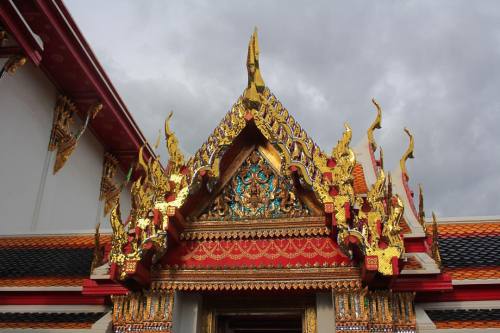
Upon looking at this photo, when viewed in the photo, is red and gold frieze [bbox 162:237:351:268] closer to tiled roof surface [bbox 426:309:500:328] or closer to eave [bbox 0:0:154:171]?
tiled roof surface [bbox 426:309:500:328]

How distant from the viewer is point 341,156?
17.1 feet

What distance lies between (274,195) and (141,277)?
171 cm

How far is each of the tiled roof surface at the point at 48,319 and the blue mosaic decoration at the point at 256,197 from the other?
5.84 feet

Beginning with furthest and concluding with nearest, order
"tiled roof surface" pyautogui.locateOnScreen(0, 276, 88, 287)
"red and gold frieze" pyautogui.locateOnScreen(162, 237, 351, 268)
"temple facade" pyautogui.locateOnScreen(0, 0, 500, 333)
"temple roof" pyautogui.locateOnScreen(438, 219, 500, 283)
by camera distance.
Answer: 1. "tiled roof surface" pyautogui.locateOnScreen(0, 276, 88, 287)
2. "temple roof" pyautogui.locateOnScreen(438, 219, 500, 283)
3. "red and gold frieze" pyautogui.locateOnScreen(162, 237, 351, 268)
4. "temple facade" pyautogui.locateOnScreen(0, 0, 500, 333)

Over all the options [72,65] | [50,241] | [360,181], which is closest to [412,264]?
[360,181]

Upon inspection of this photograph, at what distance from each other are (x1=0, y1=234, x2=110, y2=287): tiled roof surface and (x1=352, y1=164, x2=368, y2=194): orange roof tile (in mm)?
3663

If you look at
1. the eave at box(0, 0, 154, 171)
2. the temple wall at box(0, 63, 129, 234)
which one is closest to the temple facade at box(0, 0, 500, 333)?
the eave at box(0, 0, 154, 171)

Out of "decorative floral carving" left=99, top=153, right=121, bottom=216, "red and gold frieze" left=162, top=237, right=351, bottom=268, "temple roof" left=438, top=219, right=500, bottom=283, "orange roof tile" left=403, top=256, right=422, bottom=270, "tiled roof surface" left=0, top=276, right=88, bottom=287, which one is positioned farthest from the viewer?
"decorative floral carving" left=99, top=153, right=121, bottom=216

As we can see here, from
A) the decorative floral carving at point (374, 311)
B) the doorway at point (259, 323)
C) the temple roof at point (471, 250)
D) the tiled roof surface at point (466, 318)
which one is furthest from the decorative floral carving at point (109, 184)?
the tiled roof surface at point (466, 318)

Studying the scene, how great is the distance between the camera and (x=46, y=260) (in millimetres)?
7148

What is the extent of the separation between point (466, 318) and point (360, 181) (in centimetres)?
233

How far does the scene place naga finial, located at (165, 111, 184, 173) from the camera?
18.0 ft

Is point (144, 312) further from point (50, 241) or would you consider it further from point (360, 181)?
point (360, 181)

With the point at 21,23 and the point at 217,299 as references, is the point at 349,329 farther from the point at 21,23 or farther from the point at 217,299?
the point at 21,23
